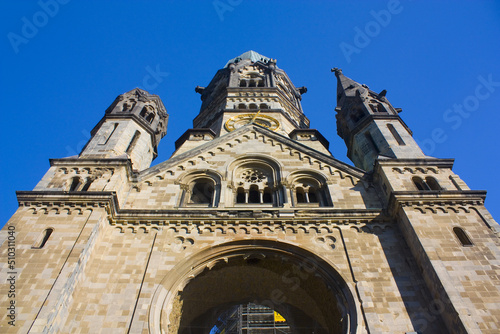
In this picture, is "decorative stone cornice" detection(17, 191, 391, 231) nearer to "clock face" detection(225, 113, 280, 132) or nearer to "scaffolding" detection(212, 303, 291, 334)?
"scaffolding" detection(212, 303, 291, 334)

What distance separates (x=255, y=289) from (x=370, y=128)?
865 cm

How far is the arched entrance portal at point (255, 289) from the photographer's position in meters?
10.2

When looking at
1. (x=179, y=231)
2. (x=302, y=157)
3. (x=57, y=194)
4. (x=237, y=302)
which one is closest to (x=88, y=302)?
(x=179, y=231)

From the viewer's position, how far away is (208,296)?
1246cm

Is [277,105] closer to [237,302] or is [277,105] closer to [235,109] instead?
[235,109]

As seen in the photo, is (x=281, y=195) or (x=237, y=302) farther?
(x=281, y=195)

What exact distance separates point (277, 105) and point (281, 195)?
13.2 metres

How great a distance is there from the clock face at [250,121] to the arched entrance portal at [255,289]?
11942mm

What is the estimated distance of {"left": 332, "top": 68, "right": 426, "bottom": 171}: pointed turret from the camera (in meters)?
15.6

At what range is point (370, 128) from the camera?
57.2ft

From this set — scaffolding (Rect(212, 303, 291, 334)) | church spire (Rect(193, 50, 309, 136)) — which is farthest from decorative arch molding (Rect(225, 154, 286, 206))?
scaffolding (Rect(212, 303, 291, 334))

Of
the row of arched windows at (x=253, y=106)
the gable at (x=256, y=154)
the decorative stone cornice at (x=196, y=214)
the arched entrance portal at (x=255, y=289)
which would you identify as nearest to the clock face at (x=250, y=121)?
the row of arched windows at (x=253, y=106)

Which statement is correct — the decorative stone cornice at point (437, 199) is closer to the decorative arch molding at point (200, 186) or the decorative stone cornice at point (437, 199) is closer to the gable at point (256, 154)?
the gable at point (256, 154)

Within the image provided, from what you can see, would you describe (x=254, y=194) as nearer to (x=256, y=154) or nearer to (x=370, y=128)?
(x=256, y=154)
